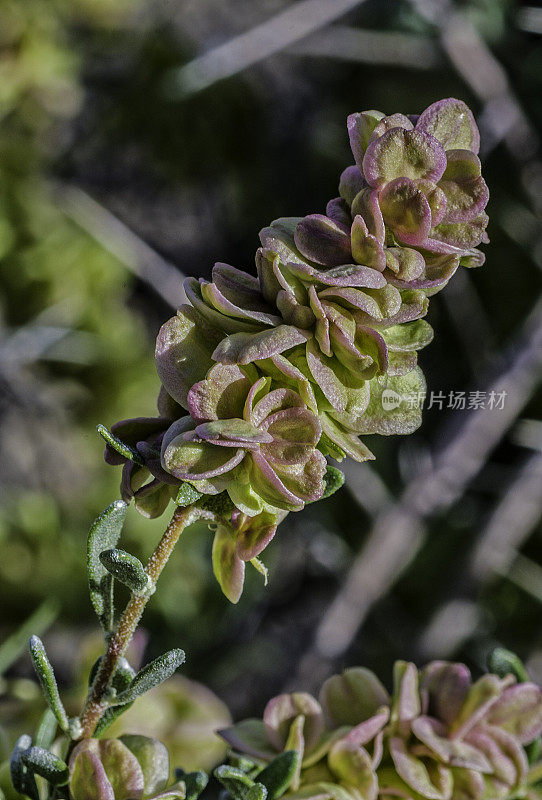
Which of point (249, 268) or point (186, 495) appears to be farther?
point (249, 268)

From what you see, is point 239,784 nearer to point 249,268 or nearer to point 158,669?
point 158,669

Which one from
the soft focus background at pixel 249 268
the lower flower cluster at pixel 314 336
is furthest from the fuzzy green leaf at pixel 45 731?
the soft focus background at pixel 249 268

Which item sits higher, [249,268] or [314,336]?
[314,336]

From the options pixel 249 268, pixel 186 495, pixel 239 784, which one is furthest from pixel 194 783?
pixel 249 268

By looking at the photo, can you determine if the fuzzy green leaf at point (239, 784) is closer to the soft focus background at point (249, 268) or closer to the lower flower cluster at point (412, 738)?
the lower flower cluster at point (412, 738)

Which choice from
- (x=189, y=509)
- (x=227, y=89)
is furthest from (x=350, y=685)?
(x=227, y=89)

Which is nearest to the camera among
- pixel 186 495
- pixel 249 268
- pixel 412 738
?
pixel 186 495

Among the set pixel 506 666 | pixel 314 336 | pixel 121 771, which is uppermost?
pixel 314 336
